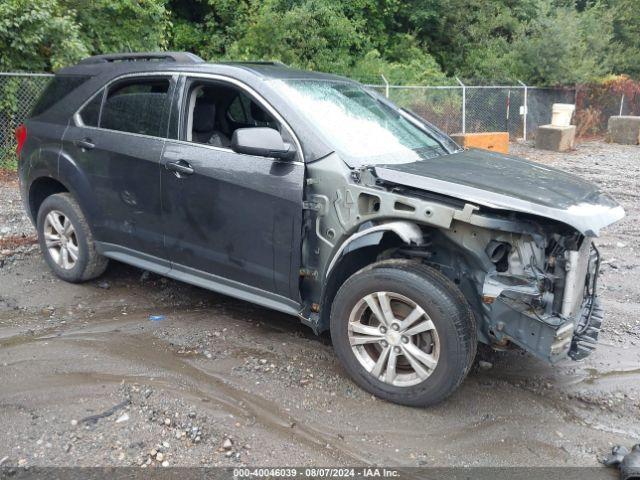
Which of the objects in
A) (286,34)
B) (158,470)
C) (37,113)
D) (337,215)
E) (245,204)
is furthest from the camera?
(286,34)

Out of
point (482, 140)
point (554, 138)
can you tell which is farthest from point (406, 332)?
point (554, 138)

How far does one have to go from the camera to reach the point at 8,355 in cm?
419

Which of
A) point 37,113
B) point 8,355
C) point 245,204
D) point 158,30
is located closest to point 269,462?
point 245,204

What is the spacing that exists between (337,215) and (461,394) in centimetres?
136

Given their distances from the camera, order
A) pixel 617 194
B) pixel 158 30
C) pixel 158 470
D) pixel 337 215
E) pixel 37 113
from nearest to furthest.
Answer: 1. pixel 158 470
2. pixel 337 215
3. pixel 37 113
4. pixel 617 194
5. pixel 158 30

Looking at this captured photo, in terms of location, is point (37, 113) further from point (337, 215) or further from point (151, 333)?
point (337, 215)

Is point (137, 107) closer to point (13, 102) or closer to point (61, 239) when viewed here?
point (61, 239)

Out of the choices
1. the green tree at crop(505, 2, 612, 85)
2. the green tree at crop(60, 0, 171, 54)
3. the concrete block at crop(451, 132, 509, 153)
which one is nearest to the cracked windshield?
the concrete block at crop(451, 132, 509, 153)

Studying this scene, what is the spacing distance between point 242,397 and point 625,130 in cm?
1920

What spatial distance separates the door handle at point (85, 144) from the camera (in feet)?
16.1

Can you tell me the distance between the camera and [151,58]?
16.9 ft

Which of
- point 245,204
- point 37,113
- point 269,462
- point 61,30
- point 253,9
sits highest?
point 253,9

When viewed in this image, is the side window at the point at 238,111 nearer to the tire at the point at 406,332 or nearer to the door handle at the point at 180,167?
the door handle at the point at 180,167

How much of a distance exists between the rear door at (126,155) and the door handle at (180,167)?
0.15m
